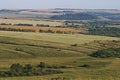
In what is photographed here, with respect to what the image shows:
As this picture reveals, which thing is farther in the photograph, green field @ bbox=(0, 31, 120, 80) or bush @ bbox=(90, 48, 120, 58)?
bush @ bbox=(90, 48, 120, 58)

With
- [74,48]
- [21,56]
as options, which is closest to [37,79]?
[21,56]

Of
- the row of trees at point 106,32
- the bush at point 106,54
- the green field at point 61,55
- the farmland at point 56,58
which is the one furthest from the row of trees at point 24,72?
the row of trees at point 106,32

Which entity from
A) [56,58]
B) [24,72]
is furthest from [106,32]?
[24,72]

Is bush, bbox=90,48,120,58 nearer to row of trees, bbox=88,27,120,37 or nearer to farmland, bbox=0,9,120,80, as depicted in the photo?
farmland, bbox=0,9,120,80

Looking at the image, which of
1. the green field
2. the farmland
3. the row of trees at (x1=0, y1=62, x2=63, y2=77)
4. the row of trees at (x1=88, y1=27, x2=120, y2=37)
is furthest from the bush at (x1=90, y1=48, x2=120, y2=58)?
the row of trees at (x1=88, y1=27, x2=120, y2=37)

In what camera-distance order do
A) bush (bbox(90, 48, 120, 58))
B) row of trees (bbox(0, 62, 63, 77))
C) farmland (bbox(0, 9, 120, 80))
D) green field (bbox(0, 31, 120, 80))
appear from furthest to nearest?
bush (bbox(90, 48, 120, 58)) → green field (bbox(0, 31, 120, 80)) → farmland (bbox(0, 9, 120, 80)) → row of trees (bbox(0, 62, 63, 77))

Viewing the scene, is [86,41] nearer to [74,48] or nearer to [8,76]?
[74,48]

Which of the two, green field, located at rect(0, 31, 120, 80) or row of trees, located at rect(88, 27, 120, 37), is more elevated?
green field, located at rect(0, 31, 120, 80)

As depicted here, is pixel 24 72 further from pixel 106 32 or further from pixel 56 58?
pixel 106 32
